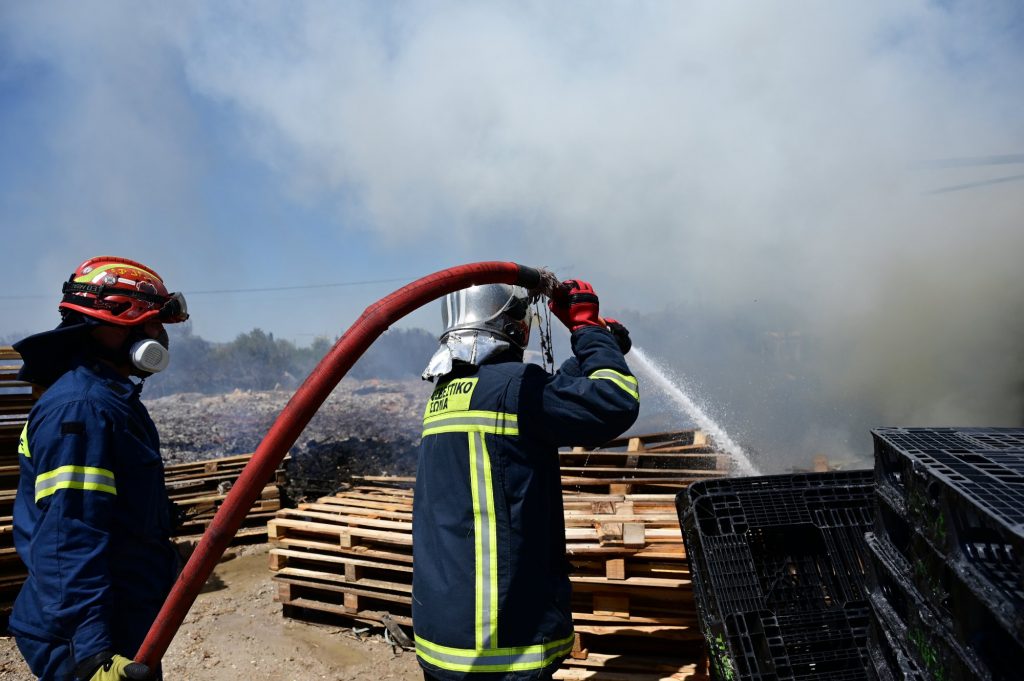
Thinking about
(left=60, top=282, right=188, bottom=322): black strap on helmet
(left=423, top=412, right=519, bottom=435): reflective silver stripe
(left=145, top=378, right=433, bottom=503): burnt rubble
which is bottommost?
(left=145, top=378, right=433, bottom=503): burnt rubble

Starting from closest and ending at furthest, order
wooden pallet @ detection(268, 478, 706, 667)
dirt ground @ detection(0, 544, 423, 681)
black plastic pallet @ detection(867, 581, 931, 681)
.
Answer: black plastic pallet @ detection(867, 581, 931, 681), wooden pallet @ detection(268, 478, 706, 667), dirt ground @ detection(0, 544, 423, 681)

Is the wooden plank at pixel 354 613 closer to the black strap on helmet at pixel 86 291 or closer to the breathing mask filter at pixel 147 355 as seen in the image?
the breathing mask filter at pixel 147 355

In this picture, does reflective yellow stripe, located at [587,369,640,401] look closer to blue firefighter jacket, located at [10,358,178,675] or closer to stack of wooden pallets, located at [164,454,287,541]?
blue firefighter jacket, located at [10,358,178,675]

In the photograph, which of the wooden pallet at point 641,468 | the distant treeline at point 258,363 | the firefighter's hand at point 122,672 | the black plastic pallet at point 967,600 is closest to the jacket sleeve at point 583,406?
the black plastic pallet at point 967,600

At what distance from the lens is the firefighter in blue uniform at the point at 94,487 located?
199 cm

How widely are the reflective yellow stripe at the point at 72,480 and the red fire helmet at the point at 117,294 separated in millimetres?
599

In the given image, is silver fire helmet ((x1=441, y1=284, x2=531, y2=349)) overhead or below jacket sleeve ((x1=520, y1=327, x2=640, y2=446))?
overhead

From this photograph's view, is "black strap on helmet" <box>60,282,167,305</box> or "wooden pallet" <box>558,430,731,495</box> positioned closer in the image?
"black strap on helmet" <box>60,282,167,305</box>

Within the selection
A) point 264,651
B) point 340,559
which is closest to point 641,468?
point 340,559

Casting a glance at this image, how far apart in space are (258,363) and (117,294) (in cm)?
Answer: 1867

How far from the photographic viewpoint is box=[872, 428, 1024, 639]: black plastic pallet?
1308 mm

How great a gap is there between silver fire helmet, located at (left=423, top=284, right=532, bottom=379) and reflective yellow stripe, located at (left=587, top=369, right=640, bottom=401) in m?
0.41

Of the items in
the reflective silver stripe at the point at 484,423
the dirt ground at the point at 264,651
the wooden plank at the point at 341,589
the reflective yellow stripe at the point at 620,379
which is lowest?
the dirt ground at the point at 264,651

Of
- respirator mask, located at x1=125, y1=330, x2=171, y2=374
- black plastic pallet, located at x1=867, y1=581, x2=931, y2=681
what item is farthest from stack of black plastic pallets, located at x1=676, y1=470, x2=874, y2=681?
respirator mask, located at x1=125, y1=330, x2=171, y2=374
